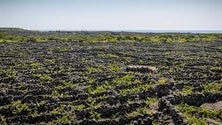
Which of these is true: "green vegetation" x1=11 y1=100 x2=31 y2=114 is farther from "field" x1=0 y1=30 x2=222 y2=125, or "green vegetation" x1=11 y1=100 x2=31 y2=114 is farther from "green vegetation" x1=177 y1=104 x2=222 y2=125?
"green vegetation" x1=177 y1=104 x2=222 y2=125

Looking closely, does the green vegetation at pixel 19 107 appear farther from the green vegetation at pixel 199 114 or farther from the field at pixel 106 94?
the green vegetation at pixel 199 114

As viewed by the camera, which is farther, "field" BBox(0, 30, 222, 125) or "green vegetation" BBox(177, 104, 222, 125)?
"green vegetation" BBox(177, 104, 222, 125)

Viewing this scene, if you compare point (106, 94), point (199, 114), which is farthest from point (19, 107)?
point (199, 114)

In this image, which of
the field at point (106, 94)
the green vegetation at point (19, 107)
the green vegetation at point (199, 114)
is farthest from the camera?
the green vegetation at point (19, 107)

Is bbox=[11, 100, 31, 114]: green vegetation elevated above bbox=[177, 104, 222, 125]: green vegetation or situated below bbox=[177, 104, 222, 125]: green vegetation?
above

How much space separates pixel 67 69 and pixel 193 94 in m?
17.6

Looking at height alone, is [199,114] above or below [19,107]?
below

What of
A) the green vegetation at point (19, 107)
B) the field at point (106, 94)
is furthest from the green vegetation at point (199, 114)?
the green vegetation at point (19, 107)

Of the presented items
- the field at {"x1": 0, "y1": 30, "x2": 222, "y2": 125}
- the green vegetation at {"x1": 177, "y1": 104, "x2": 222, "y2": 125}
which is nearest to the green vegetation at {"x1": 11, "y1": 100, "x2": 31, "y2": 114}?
the field at {"x1": 0, "y1": 30, "x2": 222, "y2": 125}

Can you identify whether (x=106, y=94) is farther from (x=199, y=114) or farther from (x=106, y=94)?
(x=199, y=114)

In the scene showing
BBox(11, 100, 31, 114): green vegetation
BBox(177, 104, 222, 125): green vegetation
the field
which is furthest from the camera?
BBox(11, 100, 31, 114): green vegetation

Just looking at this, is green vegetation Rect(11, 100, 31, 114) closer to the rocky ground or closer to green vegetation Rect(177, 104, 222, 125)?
the rocky ground

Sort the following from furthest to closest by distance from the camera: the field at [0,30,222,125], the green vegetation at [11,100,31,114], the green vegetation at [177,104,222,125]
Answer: the green vegetation at [11,100,31,114] → the green vegetation at [177,104,222,125] → the field at [0,30,222,125]

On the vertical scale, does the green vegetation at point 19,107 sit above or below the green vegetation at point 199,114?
above
